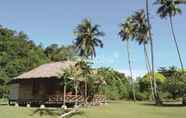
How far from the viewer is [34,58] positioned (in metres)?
83.2

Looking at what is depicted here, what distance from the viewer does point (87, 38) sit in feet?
204

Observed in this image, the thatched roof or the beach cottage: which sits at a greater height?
the thatched roof

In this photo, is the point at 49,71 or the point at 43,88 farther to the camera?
the point at 49,71

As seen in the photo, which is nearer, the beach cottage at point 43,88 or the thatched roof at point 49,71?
the beach cottage at point 43,88

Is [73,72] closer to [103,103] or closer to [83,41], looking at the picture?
[103,103]

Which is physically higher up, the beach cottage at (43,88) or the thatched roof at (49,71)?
the thatched roof at (49,71)

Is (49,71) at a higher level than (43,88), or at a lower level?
higher

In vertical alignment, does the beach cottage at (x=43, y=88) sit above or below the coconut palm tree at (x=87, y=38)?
below

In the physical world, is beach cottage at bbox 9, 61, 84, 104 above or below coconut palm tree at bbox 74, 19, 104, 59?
below

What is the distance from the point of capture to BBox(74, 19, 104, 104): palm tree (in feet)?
201

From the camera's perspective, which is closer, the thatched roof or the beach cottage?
the beach cottage

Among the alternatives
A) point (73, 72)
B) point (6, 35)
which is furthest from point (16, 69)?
point (73, 72)

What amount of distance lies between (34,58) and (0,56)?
7455 mm

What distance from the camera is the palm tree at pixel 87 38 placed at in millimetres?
61156
